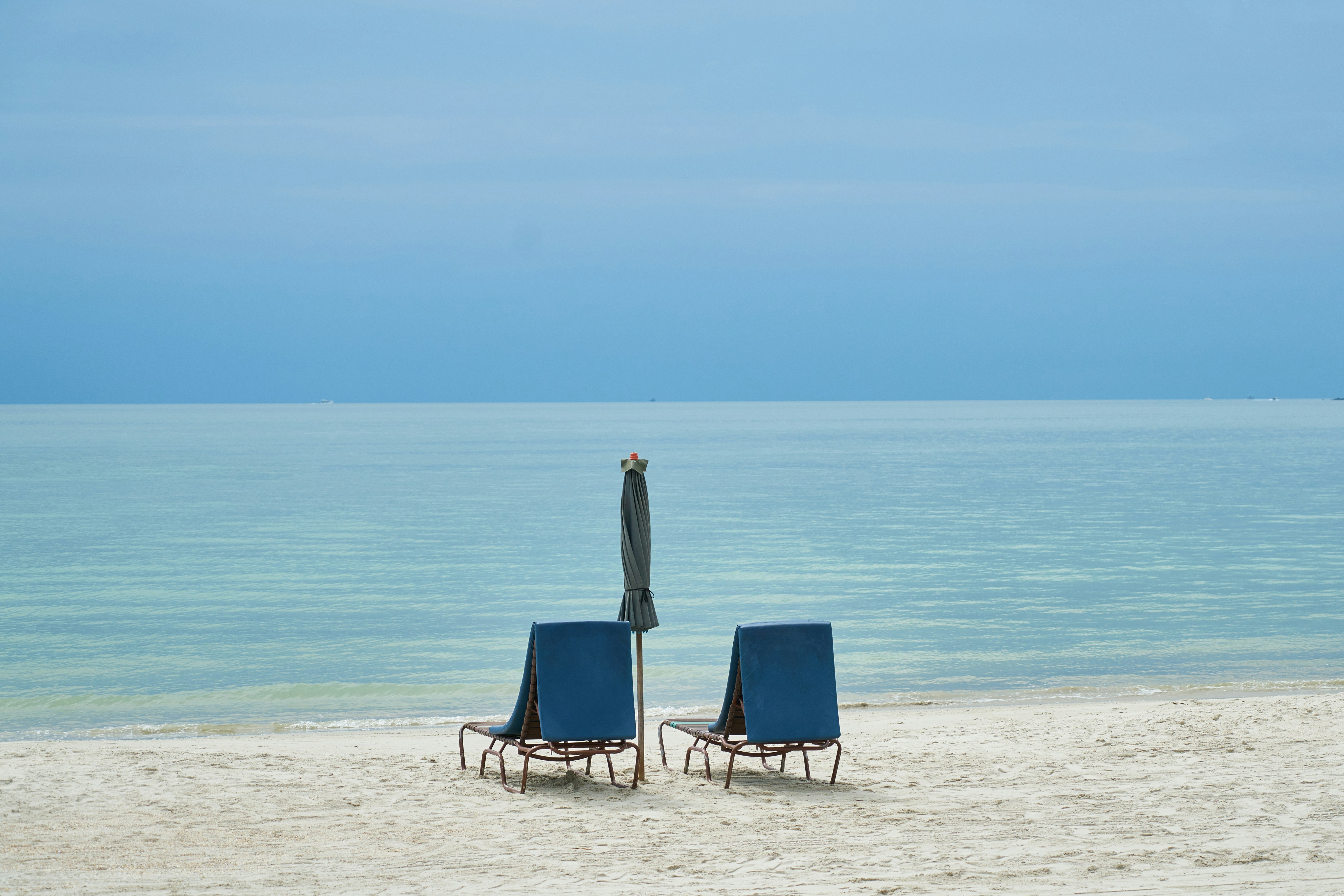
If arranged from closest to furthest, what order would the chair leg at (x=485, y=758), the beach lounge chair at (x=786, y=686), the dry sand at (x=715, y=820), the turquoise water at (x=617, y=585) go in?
the dry sand at (x=715, y=820) < the beach lounge chair at (x=786, y=686) < the chair leg at (x=485, y=758) < the turquoise water at (x=617, y=585)

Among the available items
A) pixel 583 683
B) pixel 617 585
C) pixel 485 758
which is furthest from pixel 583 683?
pixel 617 585

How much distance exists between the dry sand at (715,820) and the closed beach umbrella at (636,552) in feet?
3.76

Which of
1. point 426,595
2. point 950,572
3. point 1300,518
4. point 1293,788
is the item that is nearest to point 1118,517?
point 1300,518

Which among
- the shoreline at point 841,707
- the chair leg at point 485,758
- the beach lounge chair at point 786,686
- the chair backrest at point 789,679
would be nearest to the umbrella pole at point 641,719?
the beach lounge chair at point 786,686

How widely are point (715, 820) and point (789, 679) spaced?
1.06 metres

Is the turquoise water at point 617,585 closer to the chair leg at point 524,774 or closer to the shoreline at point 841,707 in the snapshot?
the shoreline at point 841,707

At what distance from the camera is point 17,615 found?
1984 centimetres

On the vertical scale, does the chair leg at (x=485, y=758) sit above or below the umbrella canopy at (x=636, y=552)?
below

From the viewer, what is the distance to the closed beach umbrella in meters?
7.24

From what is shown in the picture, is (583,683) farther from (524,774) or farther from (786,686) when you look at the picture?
(786,686)

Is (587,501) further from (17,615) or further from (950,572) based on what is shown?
(17,615)

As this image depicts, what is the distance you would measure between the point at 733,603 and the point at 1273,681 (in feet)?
29.2

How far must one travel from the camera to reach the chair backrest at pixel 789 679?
734 centimetres

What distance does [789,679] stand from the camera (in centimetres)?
743
